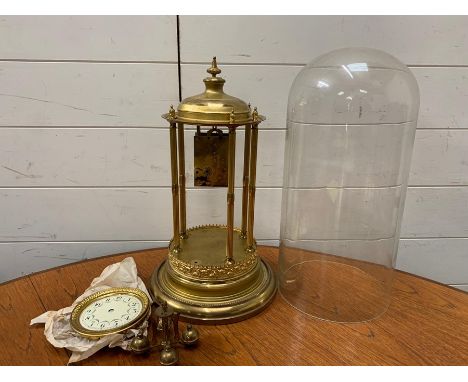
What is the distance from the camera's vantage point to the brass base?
27.0 inches

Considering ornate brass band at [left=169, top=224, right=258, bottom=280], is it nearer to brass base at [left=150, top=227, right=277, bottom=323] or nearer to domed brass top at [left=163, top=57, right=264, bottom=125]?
brass base at [left=150, top=227, right=277, bottom=323]

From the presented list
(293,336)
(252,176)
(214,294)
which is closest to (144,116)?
(252,176)

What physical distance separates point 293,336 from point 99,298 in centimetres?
36

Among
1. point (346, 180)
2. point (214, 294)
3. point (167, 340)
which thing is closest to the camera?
point (167, 340)

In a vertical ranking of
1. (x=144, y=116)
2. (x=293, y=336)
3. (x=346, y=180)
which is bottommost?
(x=293, y=336)

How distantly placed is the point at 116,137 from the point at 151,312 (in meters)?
0.47

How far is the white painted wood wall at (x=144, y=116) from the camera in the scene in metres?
0.87

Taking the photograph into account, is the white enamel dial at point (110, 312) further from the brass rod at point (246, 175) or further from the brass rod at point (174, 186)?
the brass rod at point (246, 175)

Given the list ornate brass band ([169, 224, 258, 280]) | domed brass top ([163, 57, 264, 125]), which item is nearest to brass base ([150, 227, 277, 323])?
ornate brass band ([169, 224, 258, 280])

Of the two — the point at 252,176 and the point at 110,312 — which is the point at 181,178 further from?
the point at 110,312

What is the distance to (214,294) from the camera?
701 millimetres

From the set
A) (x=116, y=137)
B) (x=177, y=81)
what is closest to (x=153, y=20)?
(x=177, y=81)

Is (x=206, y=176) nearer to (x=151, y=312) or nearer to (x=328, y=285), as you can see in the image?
(x=151, y=312)

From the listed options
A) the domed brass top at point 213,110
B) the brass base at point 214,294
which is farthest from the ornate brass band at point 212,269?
the domed brass top at point 213,110
